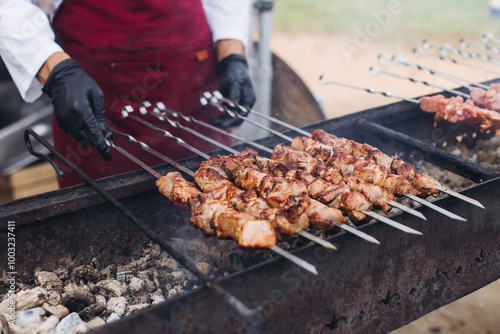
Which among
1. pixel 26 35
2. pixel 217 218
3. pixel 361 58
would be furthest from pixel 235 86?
pixel 361 58

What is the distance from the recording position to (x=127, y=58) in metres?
3.71

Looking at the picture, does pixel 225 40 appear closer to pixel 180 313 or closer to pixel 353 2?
pixel 180 313

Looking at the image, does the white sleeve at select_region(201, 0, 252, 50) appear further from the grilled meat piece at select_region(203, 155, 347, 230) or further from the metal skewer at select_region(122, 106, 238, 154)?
the grilled meat piece at select_region(203, 155, 347, 230)

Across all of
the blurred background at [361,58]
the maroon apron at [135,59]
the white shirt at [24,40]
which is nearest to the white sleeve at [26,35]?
the white shirt at [24,40]

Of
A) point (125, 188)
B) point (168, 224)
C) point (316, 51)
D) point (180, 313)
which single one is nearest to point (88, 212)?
point (125, 188)

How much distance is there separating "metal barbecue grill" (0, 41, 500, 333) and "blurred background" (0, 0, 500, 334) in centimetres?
184

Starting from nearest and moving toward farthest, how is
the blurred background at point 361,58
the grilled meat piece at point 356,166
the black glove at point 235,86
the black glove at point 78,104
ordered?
the grilled meat piece at point 356,166 < the black glove at point 78,104 < the black glove at point 235,86 < the blurred background at point 361,58

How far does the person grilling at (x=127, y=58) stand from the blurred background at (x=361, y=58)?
2.19 ft

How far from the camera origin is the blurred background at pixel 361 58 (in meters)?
4.59

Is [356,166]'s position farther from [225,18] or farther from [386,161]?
[225,18]

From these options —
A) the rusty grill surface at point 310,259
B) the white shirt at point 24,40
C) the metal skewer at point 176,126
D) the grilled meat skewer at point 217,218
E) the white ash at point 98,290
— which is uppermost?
the white shirt at point 24,40

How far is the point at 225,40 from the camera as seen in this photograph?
4.21m

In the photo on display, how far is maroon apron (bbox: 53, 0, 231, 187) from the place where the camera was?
365cm

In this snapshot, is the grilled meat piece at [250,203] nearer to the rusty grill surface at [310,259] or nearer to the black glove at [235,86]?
the rusty grill surface at [310,259]
